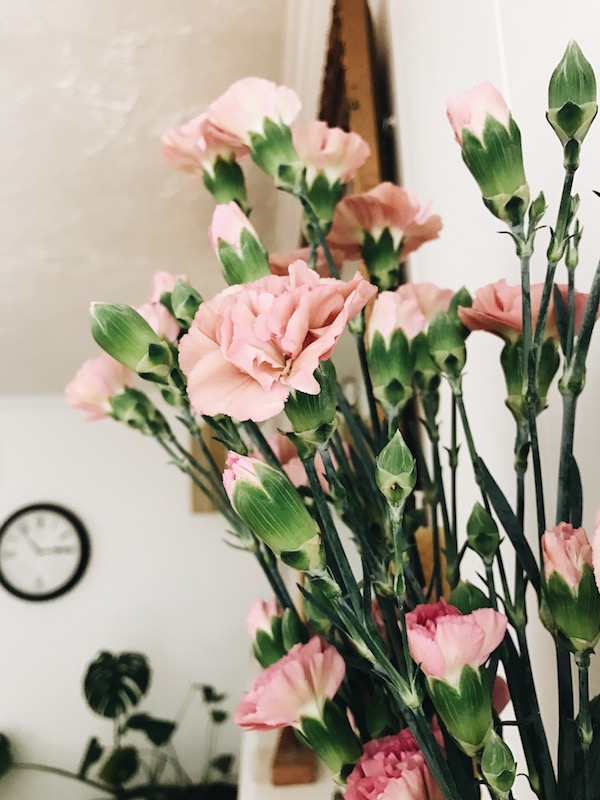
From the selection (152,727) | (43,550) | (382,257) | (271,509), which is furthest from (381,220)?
(43,550)

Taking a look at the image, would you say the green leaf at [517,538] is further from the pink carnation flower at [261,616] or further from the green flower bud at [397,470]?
the pink carnation flower at [261,616]

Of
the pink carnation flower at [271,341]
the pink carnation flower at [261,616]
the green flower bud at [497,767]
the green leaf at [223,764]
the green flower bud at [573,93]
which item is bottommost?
the green leaf at [223,764]

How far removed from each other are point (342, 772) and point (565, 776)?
112 mm

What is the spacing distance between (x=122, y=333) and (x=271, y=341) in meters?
0.14

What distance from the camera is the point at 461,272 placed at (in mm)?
608

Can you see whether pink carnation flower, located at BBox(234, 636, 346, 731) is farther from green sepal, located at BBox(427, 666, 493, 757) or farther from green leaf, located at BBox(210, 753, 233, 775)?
green leaf, located at BBox(210, 753, 233, 775)

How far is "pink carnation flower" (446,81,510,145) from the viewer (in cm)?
29

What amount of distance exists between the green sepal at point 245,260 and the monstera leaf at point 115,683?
261cm

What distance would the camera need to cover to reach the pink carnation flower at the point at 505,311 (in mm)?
341

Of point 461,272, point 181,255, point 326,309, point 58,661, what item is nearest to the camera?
point 326,309

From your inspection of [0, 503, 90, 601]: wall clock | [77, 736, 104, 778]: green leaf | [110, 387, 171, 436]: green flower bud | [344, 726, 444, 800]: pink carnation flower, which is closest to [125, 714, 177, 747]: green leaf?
[77, 736, 104, 778]: green leaf

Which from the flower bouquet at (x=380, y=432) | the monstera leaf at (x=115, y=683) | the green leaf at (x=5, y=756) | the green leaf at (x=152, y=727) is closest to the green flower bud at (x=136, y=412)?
the flower bouquet at (x=380, y=432)

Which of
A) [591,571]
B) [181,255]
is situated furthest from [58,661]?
[591,571]

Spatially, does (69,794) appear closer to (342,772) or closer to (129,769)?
(129,769)
